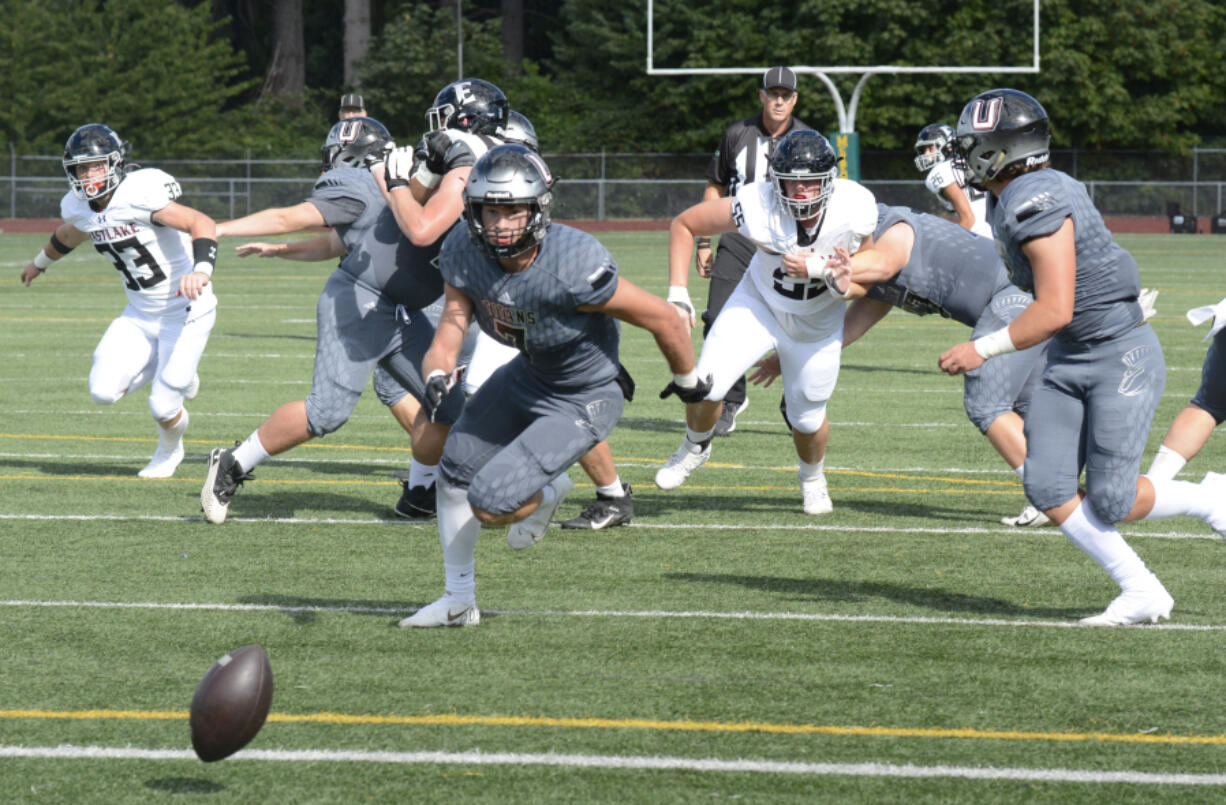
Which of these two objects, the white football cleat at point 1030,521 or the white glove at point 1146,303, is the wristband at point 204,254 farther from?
the white glove at point 1146,303

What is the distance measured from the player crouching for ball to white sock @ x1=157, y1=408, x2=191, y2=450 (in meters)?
3.40

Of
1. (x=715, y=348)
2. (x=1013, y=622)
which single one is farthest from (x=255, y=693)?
(x=715, y=348)

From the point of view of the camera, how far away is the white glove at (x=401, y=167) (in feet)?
21.6

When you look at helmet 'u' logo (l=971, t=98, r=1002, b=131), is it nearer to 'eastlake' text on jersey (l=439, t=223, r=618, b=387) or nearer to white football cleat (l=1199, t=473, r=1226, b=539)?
'eastlake' text on jersey (l=439, t=223, r=618, b=387)

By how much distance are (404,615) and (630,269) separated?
18577 mm

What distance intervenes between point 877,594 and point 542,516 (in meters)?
1.28

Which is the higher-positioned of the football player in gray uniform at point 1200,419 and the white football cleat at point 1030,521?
the football player in gray uniform at point 1200,419

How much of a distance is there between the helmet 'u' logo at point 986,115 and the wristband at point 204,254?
353 cm

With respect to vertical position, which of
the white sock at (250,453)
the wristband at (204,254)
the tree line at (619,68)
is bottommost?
the white sock at (250,453)

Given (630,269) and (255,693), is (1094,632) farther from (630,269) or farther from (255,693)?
(630,269)

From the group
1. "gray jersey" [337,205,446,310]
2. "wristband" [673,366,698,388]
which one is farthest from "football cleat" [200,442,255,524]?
"wristband" [673,366,698,388]

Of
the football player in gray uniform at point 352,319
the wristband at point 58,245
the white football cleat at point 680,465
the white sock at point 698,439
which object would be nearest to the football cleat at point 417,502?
the football player in gray uniform at point 352,319

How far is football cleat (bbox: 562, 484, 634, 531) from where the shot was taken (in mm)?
7023

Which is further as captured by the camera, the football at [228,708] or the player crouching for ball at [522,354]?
the player crouching for ball at [522,354]
